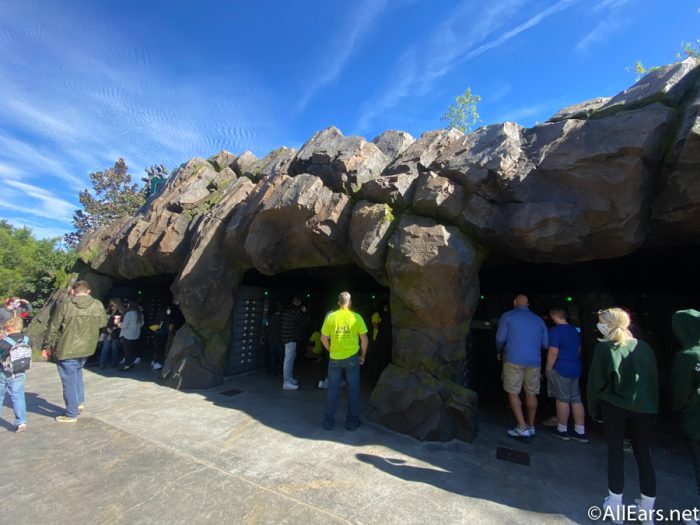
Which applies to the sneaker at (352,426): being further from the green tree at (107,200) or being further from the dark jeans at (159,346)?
the green tree at (107,200)

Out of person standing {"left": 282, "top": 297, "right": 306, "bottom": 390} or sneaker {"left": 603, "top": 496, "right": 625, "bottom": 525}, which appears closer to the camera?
sneaker {"left": 603, "top": 496, "right": 625, "bottom": 525}

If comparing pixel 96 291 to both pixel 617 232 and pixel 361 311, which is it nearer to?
pixel 361 311

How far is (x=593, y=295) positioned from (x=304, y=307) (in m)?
7.44

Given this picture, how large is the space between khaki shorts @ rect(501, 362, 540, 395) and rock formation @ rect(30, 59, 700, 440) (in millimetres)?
606

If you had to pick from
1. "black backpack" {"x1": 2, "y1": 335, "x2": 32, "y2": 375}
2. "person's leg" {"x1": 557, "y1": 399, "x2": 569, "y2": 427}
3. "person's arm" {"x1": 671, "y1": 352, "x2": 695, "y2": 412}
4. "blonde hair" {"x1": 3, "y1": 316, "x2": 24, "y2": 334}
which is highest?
"person's arm" {"x1": 671, "y1": 352, "x2": 695, "y2": 412}

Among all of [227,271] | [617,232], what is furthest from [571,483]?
[227,271]

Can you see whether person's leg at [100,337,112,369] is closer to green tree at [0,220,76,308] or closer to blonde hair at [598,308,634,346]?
green tree at [0,220,76,308]

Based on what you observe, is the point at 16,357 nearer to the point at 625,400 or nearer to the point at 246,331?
the point at 246,331

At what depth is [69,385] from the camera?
5.23 meters

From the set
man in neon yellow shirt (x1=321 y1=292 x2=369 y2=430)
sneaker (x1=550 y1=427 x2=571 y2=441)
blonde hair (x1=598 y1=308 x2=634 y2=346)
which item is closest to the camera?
blonde hair (x1=598 y1=308 x2=634 y2=346)

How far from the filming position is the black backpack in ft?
15.5

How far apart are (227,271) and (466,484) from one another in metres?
6.67

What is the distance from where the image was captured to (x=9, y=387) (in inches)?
189

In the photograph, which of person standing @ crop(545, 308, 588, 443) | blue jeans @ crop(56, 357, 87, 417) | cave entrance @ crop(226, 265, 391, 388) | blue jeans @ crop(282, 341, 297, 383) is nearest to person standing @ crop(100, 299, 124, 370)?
cave entrance @ crop(226, 265, 391, 388)
